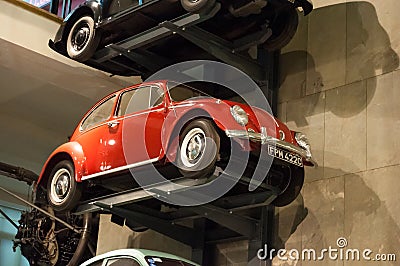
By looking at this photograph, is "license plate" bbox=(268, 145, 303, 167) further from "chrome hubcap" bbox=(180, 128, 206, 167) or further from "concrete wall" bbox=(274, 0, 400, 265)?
"concrete wall" bbox=(274, 0, 400, 265)

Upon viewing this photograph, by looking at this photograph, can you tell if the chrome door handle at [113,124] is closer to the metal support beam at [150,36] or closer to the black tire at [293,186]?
the metal support beam at [150,36]

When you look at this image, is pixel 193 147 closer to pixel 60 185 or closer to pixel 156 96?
pixel 156 96

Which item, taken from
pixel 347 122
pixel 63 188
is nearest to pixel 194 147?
pixel 347 122

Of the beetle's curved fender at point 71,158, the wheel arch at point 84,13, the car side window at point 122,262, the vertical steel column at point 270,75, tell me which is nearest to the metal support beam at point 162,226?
the beetle's curved fender at point 71,158

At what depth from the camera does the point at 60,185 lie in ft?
26.2

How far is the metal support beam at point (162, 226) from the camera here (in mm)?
7867

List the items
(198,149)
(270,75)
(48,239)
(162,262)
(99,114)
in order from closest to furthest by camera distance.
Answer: (198,149) < (162,262) < (99,114) < (270,75) < (48,239)

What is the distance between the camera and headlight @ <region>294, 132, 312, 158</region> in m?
A: 7.20

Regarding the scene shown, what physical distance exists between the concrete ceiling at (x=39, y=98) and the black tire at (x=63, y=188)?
2.20 m

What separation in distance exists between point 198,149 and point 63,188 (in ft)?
6.25

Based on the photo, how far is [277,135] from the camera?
694 centimetres

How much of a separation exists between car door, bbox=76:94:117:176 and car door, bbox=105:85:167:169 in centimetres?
10

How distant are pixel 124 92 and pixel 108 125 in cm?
45

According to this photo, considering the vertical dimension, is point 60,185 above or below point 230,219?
above
